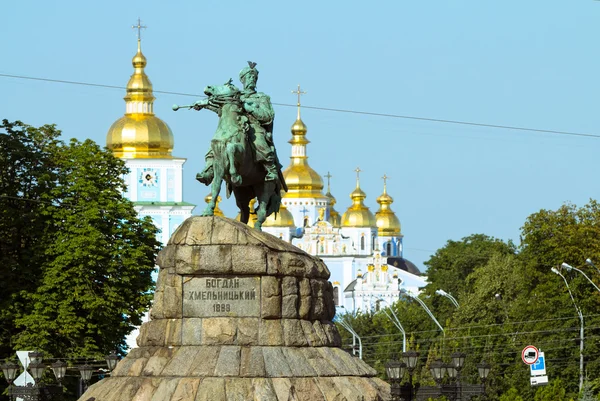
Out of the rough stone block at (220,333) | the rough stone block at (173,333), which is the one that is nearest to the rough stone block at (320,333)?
the rough stone block at (220,333)

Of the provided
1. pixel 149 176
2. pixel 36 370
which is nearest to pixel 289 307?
pixel 36 370

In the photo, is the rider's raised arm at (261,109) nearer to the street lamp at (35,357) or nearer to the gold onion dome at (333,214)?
the street lamp at (35,357)

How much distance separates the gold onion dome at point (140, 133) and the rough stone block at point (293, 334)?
90640mm

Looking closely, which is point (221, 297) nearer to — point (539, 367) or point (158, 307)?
point (158, 307)

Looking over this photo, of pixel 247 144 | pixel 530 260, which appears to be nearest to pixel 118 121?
pixel 530 260

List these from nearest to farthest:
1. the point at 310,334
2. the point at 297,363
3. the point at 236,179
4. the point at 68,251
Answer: the point at 297,363
the point at 310,334
the point at 236,179
the point at 68,251

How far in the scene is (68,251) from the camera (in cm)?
5506

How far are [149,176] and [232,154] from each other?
304ft

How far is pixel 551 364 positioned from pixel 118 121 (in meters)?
63.8

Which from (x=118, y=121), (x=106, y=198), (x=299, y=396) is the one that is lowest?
(x=299, y=396)

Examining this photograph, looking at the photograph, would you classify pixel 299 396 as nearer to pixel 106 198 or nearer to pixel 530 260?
pixel 106 198

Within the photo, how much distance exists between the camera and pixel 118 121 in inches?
5005

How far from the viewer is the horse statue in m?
34.8

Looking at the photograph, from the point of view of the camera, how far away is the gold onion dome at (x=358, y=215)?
588ft
